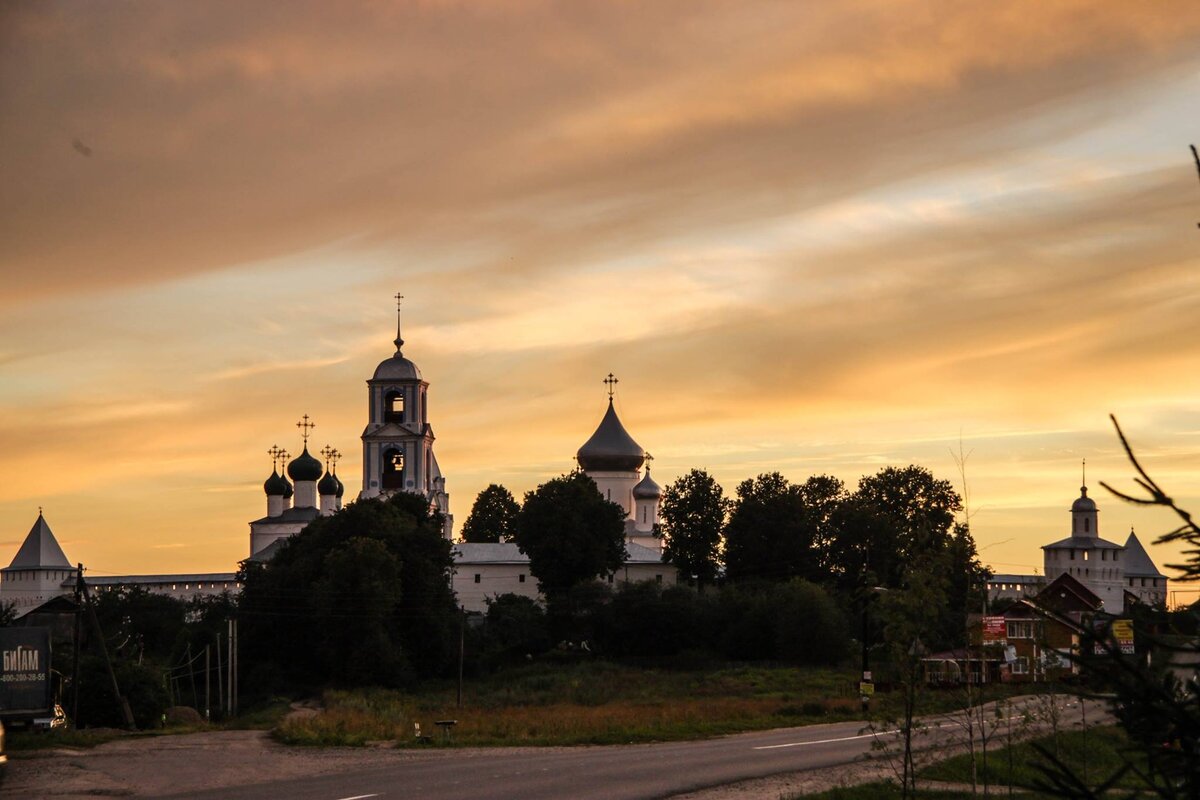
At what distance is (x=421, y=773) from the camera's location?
2389 cm

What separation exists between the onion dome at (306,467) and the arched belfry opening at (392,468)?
8.45 m

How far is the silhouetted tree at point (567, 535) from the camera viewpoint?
91000mm

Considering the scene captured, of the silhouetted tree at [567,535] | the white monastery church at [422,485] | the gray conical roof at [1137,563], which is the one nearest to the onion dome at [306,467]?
the white monastery church at [422,485]

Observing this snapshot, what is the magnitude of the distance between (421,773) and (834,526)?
72.6 meters

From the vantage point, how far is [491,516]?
5610 inches

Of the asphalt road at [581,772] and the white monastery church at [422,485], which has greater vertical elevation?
the white monastery church at [422,485]

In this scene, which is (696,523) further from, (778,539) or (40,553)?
(40,553)

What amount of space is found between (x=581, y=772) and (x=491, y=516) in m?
119

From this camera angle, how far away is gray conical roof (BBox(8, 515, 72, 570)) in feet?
477

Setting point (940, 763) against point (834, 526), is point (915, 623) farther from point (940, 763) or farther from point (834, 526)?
point (834, 526)

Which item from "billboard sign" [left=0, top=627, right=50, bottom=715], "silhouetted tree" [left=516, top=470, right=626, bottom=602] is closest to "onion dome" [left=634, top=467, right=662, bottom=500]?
"silhouetted tree" [left=516, top=470, right=626, bottom=602]

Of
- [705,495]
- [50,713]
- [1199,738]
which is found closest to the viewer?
[1199,738]

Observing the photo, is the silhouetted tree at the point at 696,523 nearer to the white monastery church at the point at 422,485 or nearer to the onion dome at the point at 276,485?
the white monastery church at the point at 422,485

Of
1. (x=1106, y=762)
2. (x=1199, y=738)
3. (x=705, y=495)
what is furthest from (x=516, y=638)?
(x=1199, y=738)
